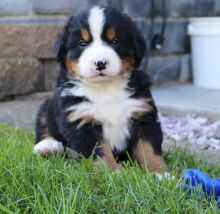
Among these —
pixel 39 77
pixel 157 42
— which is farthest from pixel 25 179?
pixel 157 42

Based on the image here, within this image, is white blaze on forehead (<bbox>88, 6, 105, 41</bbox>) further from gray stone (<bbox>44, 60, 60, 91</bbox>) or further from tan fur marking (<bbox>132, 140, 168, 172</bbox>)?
gray stone (<bbox>44, 60, 60, 91</bbox>)

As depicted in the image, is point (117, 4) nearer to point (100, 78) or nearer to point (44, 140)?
point (44, 140)

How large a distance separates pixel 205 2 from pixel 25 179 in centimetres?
440

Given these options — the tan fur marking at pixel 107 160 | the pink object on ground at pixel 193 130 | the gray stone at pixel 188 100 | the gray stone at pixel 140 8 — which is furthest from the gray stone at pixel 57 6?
the tan fur marking at pixel 107 160

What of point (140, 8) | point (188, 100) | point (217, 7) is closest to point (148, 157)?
point (188, 100)

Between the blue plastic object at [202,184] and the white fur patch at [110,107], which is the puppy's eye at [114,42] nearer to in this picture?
the white fur patch at [110,107]

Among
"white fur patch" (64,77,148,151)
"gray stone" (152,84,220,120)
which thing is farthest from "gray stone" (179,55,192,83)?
"white fur patch" (64,77,148,151)

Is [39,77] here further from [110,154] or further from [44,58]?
[110,154]

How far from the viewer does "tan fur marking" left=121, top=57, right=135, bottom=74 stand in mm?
2816

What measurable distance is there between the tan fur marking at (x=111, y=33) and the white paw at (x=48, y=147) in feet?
2.17

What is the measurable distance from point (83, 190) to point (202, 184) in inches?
19.5

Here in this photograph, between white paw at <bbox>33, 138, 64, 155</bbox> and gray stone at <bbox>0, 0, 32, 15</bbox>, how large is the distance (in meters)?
2.03

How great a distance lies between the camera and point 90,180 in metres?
2.29

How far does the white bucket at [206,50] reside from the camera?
5527mm
